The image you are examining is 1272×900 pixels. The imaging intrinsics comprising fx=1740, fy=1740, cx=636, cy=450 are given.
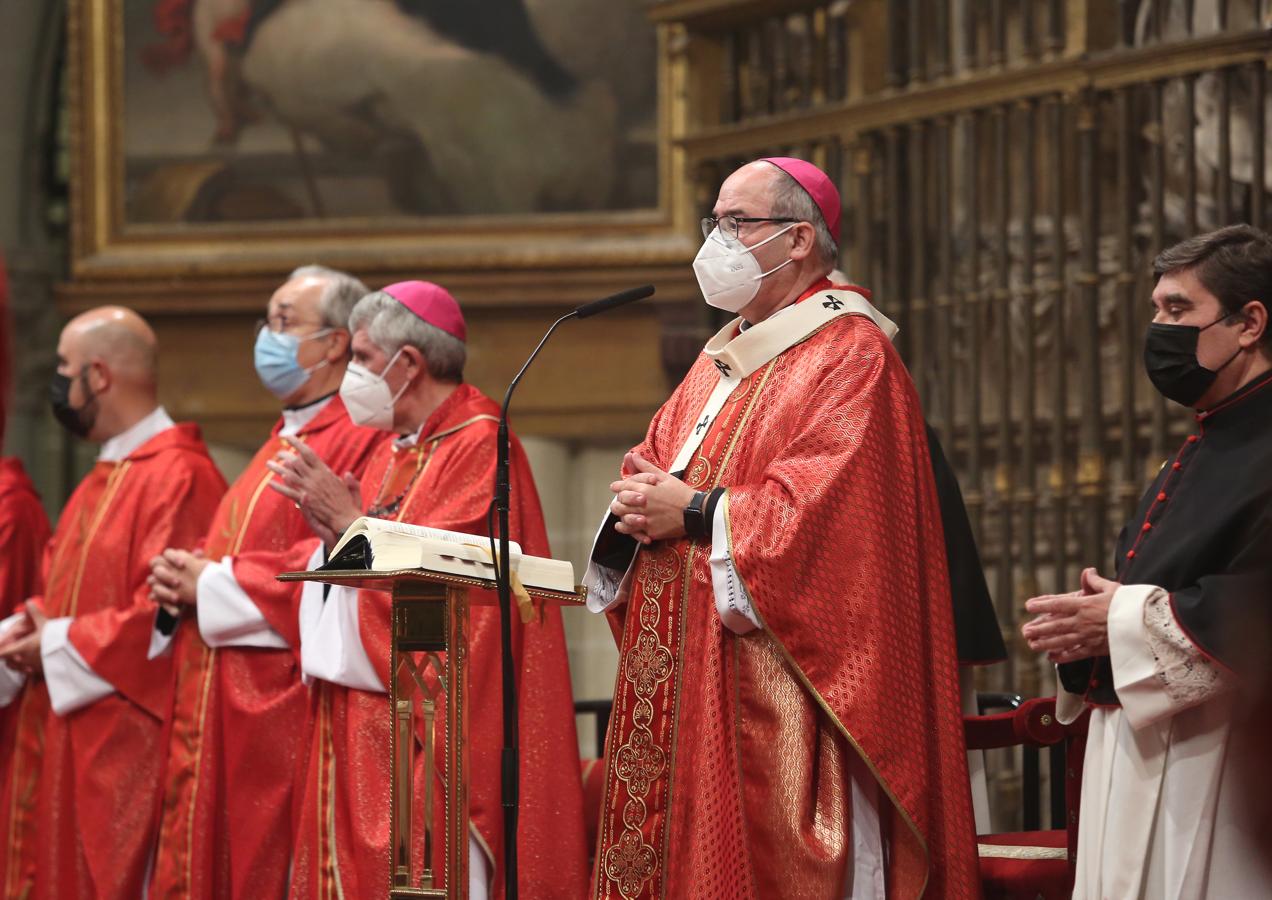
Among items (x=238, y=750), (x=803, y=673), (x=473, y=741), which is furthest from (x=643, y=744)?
(x=238, y=750)

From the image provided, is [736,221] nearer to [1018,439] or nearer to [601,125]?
[1018,439]

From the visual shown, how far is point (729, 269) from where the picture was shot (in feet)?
13.1

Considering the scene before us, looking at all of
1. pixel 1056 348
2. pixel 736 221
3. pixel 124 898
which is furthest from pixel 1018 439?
pixel 124 898

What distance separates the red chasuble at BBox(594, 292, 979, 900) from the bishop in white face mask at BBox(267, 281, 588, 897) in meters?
0.91

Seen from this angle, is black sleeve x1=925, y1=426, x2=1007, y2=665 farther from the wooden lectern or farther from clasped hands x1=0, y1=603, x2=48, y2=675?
clasped hands x1=0, y1=603, x2=48, y2=675

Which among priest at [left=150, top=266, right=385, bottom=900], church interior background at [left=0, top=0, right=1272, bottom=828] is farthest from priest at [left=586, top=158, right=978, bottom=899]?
church interior background at [left=0, top=0, right=1272, bottom=828]

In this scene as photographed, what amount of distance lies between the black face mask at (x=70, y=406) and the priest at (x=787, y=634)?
273cm

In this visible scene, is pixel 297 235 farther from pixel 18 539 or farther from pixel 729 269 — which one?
pixel 729 269

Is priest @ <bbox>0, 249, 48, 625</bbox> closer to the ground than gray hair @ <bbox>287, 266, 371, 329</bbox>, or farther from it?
closer to the ground

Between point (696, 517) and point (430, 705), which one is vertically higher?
point (696, 517)

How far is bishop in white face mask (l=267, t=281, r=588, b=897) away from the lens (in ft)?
15.4

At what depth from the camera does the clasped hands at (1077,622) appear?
344cm

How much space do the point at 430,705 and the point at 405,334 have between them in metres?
1.44

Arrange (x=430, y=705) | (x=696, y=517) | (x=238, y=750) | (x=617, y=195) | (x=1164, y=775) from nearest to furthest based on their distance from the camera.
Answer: (x=1164, y=775)
(x=696, y=517)
(x=430, y=705)
(x=238, y=750)
(x=617, y=195)
